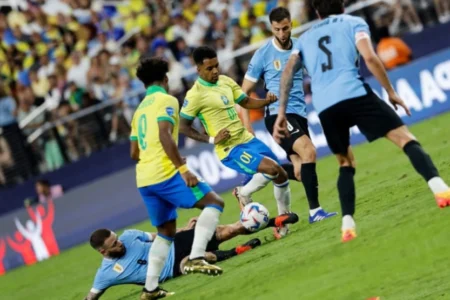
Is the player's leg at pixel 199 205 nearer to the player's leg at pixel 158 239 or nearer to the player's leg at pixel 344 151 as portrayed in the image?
the player's leg at pixel 158 239

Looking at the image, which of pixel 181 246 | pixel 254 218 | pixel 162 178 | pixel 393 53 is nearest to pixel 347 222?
pixel 162 178

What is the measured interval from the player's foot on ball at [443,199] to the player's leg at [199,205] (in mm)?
2102

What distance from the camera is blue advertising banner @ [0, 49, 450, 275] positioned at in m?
22.5

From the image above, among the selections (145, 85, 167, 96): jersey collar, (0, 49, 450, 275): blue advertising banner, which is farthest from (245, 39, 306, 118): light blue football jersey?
(0, 49, 450, 275): blue advertising banner

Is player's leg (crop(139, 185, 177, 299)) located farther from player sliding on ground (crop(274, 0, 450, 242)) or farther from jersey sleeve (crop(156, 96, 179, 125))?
player sliding on ground (crop(274, 0, 450, 242))

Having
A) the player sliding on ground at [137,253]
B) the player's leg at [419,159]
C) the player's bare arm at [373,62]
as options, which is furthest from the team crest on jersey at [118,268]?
the player's bare arm at [373,62]

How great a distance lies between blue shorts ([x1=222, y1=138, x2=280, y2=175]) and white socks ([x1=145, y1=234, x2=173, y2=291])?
229cm

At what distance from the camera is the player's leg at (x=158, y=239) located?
11578 millimetres

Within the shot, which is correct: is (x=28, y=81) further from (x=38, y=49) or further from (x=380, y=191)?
(x=380, y=191)

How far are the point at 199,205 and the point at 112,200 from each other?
1240 centimetres

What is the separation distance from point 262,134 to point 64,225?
167 inches

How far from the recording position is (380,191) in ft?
48.8

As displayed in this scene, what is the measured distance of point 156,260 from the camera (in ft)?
38.0

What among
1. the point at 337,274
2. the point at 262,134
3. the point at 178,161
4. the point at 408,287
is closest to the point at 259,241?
the point at 178,161
